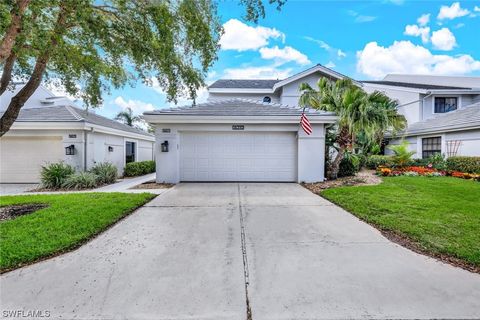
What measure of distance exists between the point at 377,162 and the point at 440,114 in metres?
7.70

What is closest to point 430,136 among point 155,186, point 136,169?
point 155,186

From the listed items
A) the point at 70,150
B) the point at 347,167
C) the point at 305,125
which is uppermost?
the point at 305,125

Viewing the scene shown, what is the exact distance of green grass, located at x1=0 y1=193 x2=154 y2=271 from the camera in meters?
3.47

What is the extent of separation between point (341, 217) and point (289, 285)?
10.1 feet

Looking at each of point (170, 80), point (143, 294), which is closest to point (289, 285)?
point (143, 294)

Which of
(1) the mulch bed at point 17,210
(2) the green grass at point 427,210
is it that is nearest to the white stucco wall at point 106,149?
(1) the mulch bed at point 17,210

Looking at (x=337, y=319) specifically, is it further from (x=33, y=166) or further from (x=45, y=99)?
(x=45, y=99)

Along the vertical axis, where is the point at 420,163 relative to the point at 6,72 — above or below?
below

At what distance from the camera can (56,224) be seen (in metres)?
4.56

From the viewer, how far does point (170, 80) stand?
6316 mm

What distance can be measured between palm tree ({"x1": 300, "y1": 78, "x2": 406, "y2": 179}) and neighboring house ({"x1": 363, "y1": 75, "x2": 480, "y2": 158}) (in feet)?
15.6

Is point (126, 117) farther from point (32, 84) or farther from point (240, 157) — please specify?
point (32, 84)

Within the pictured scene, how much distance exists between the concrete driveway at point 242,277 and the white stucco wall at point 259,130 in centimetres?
514

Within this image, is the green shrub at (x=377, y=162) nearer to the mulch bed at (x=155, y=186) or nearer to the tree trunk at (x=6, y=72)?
the mulch bed at (x=155, y=186)
